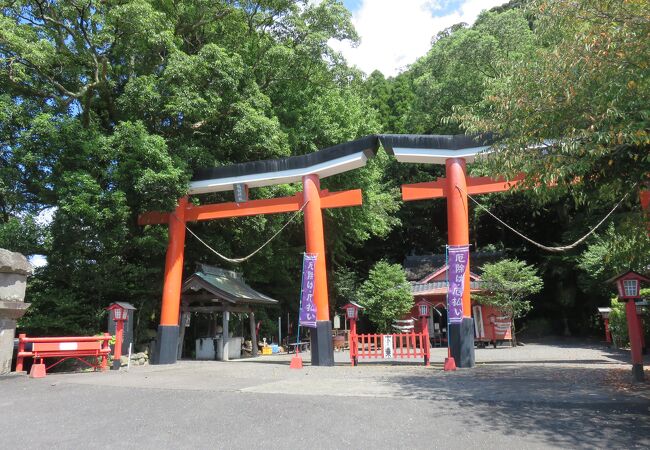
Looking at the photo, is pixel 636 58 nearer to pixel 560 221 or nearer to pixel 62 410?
pixel 62 410

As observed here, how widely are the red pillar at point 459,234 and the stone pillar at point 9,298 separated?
9.81 meters

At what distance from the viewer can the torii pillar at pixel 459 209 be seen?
11.1 m

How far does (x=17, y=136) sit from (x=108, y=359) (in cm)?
685

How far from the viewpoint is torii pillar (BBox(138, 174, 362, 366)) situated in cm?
1218

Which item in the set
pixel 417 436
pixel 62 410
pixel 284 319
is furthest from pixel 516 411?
pixel 284 319

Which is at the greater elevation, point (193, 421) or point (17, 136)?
point (17, 136)

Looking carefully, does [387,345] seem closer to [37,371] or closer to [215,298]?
[215,298]

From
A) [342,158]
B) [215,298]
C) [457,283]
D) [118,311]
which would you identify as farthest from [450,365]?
[215,298]

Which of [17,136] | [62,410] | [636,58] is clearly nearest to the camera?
[636,58]

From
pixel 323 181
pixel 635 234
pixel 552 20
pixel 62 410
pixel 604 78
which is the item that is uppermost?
pixel 323 181

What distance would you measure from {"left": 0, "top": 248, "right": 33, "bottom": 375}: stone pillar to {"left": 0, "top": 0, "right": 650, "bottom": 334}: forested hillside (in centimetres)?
Result: 212

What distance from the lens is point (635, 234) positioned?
24.0 ft

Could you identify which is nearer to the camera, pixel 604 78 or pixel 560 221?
pixel 604 78

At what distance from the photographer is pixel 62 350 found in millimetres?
10453
